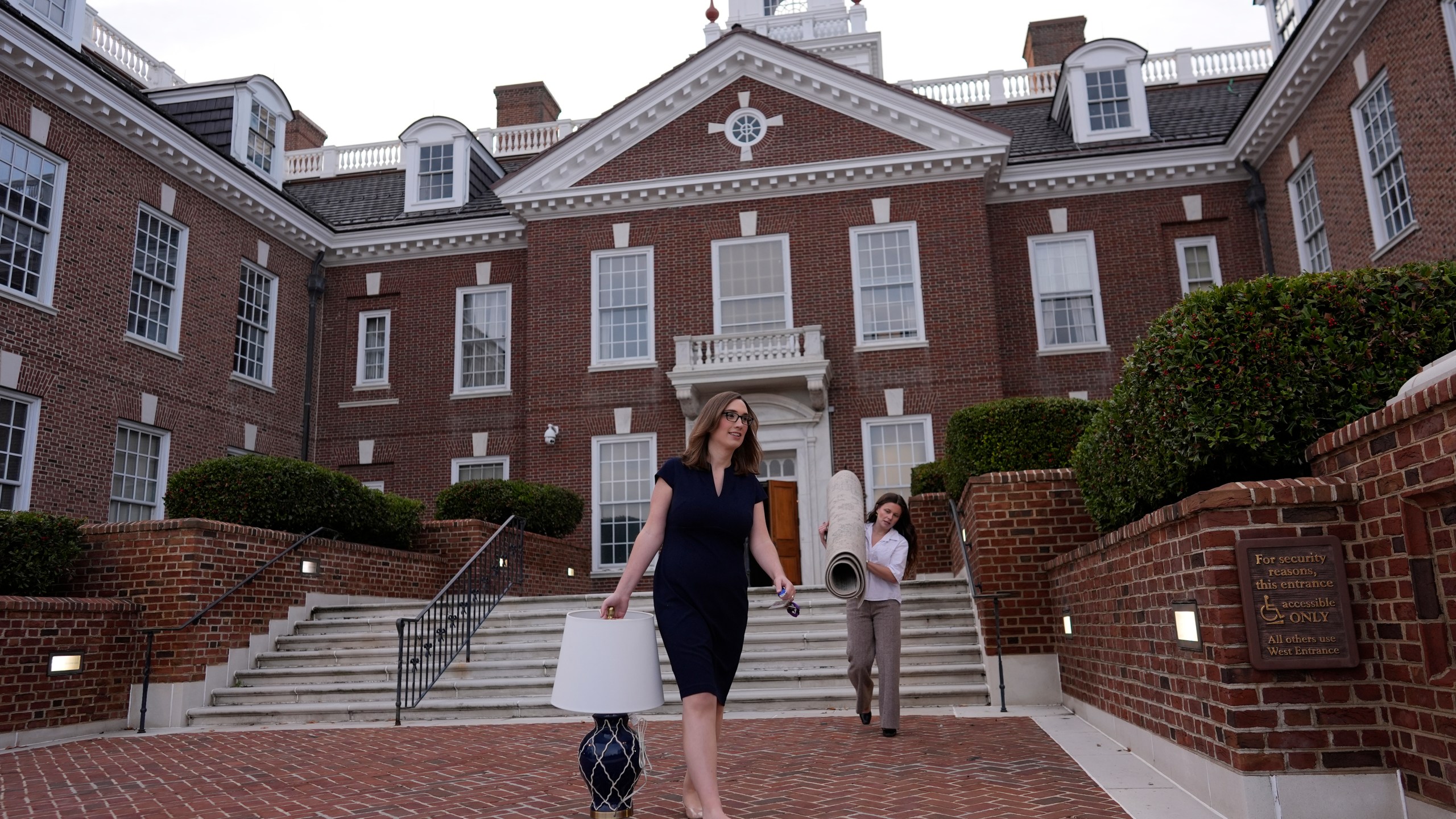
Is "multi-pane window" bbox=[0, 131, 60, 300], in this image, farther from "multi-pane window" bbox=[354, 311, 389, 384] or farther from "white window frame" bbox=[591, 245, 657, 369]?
"white window frame" bbox=[591, 245, 657, 369]

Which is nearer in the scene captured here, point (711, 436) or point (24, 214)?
point (711, 436)

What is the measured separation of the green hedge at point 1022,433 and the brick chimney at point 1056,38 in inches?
705

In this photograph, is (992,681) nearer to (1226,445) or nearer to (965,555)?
(965,555)

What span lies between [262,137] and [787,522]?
43.2 ft

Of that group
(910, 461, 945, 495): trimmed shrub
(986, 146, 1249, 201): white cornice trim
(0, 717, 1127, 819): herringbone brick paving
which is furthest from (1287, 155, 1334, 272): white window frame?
(0, 717, 1127, 819): herringbone brick paving

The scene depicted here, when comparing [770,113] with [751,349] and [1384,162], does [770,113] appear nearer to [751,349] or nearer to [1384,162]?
[751,349]

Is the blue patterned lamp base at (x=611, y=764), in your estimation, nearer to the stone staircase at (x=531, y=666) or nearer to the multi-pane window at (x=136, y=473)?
the stone staircase at (x=531, y=666)

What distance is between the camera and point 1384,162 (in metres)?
13.3

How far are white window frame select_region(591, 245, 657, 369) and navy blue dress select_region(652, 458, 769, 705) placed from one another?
1377 centimetres

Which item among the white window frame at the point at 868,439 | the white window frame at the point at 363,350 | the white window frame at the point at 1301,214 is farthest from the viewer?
the white window frame at the point at 363,350

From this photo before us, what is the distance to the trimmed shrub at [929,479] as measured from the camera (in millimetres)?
14344

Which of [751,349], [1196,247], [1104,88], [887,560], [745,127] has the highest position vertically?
[1104,88]

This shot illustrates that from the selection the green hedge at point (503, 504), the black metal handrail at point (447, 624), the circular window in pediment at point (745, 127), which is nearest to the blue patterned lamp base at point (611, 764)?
the black metal handrail at point (447, 624)

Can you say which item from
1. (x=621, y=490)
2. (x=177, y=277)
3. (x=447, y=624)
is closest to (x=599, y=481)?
(x=621, y=490)
